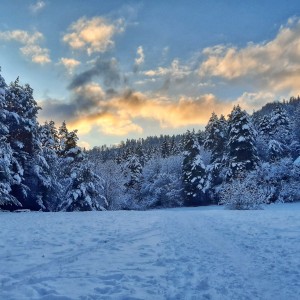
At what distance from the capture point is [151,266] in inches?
315

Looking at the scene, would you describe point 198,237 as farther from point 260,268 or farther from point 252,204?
point 252,204

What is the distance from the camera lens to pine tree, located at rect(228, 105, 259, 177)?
4750 centimetres

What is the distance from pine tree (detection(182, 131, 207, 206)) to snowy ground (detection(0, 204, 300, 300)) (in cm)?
4259

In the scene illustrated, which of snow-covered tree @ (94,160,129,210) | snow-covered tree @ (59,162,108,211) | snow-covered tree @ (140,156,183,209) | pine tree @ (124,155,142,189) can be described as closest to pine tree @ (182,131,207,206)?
snow-covered tree @ (140,156,183,209)

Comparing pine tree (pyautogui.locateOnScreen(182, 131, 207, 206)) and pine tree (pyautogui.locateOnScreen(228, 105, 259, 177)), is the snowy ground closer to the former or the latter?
pine tree (pyautogui.locateOnScreen(228, 105, 259, 177))

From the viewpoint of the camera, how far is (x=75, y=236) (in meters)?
12.7

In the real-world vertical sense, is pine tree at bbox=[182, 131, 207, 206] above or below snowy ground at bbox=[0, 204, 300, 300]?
above

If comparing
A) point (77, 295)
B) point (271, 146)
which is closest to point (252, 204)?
point (271, 146)

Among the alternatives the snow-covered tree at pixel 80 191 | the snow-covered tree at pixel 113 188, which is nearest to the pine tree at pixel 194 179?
the snow-covered tree at pixel 113 188

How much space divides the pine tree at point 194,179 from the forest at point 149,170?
16 cm

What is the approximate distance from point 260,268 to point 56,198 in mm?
30644

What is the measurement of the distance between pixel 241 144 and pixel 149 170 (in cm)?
2493

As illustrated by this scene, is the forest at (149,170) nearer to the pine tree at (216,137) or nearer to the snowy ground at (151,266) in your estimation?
the pine tree at (216,137)

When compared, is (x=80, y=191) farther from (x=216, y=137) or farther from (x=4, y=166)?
(x=216, y=137)
